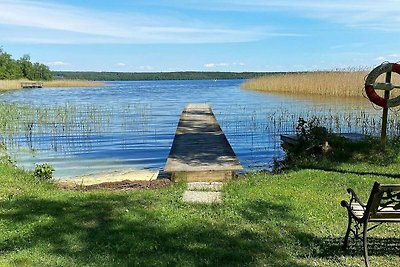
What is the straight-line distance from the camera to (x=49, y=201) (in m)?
6.12

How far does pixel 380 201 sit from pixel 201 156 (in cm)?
587

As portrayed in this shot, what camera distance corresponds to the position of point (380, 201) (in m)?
3.89

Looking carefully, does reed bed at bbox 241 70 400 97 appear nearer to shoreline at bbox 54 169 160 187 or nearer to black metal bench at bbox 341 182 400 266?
shoreline at bbox 54 169 160 187

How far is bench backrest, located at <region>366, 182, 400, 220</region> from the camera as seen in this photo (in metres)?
3.72

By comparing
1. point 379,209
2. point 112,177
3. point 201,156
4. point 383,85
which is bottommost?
point 112,177

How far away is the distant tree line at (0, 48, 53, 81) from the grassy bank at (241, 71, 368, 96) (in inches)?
1960

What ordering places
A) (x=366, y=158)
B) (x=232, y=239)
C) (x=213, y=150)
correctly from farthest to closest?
(x=213, y=150) < (x=366, y=158) < (x=232, y=239)

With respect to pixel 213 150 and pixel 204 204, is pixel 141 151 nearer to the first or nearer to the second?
pixel 213 150

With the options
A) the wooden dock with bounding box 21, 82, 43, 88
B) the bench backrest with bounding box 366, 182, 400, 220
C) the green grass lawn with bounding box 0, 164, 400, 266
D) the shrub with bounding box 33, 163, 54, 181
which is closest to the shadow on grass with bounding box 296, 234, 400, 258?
the green grass lawn with bounding box 0, 164, 400, 266

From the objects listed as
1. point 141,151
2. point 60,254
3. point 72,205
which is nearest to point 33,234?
point 60,254

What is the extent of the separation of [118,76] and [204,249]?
507ft

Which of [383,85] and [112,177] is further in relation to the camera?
[112,177]

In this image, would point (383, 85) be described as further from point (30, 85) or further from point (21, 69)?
point (21, 69)

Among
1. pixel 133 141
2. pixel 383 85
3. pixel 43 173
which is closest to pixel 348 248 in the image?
pixel 383 85
